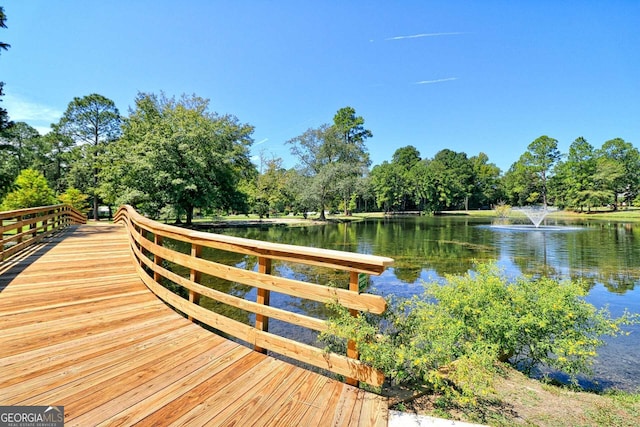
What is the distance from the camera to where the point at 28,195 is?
17.3 meters

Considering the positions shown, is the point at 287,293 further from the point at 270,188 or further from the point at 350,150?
the point at 270,188

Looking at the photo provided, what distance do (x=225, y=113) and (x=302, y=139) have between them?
941 centimetres

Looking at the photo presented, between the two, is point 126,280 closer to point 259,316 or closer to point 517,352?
point 259,316

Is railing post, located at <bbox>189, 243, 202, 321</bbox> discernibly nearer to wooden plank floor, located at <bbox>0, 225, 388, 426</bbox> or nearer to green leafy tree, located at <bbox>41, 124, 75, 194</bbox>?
wooden plank floor, located at <bbox>0, 225, 388, 426</bbox>

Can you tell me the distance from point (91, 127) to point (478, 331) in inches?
1556

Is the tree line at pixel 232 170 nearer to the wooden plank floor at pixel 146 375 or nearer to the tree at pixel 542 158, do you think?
the tree at pixel 542 158

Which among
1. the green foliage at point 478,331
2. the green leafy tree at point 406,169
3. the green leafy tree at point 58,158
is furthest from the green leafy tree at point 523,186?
the green leafy tree at point 58,158

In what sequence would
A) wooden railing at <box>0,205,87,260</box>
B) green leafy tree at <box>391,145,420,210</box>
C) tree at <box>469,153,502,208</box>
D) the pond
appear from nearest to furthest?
the pond
wooden railing at <box>0,205,87,260</box>
green leafy tree at <box>391,145,420,210</box>
tree at <box>469,153,502,208</box>

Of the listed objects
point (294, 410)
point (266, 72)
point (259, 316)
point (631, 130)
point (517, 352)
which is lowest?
point (517, 352)

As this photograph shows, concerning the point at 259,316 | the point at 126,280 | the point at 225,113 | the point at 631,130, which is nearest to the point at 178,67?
the point at 225,113

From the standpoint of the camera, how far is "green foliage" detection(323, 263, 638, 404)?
1936 mm

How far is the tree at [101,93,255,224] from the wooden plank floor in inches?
672

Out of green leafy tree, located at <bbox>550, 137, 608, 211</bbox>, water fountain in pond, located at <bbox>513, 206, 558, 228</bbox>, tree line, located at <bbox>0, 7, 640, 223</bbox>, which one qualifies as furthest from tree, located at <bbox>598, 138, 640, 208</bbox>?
water fountain in pond, located at <bbox>513, 206, 558, 228</bbox>

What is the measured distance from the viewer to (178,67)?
2031cm
